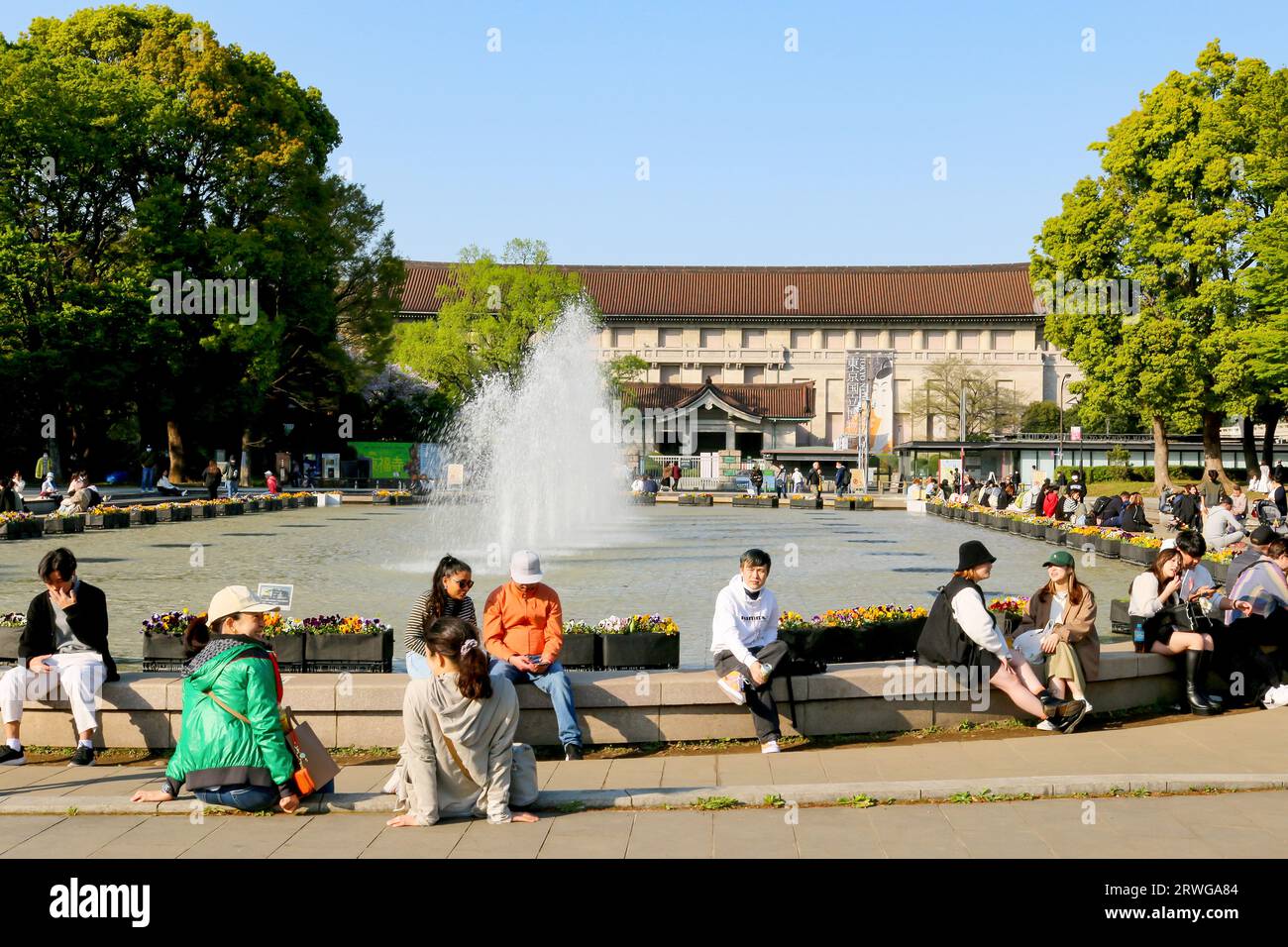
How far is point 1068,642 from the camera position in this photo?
9.35 metres

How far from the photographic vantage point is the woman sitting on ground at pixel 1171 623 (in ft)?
32.6

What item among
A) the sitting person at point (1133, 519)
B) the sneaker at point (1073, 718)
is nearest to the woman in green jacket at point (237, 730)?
the sneaker at point (1073, 718)

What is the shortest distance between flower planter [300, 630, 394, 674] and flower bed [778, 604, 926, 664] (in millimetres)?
3183

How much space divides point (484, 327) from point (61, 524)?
38355 mm

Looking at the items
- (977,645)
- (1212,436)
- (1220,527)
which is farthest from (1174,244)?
(977,645)

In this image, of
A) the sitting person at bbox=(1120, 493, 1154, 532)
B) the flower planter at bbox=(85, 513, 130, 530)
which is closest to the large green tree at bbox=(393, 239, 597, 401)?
the flower planter at bbox=(85, 513, 130, 530)

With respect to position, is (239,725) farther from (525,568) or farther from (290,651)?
(290,651)

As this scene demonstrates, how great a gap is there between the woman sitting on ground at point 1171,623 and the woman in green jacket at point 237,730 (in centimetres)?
692

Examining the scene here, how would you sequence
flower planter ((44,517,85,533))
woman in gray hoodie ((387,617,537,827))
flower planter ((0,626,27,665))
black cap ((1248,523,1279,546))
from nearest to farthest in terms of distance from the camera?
woman in gray hoodie ((387,617,537,827))
flower planter ((0,626,27,665))
black cap ((1248,523,1279,546))
flower planter ((44,517,85,533))

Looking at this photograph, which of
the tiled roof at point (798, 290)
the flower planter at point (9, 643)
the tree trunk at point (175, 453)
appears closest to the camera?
the flower planter at point (9, 643)

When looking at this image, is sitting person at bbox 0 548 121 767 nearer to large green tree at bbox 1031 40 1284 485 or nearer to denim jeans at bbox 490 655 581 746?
denim jeans at bbox 490 655 581 746

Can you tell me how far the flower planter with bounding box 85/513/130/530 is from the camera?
30.9 metres

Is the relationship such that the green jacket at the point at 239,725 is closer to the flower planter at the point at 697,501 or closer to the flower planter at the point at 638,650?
the flower planter at the point at 638,650

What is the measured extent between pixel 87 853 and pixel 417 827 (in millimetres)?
1657
